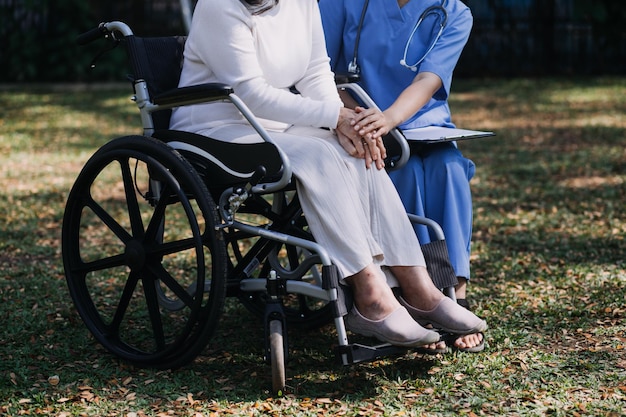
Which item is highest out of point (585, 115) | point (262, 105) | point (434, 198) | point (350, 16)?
point (350, 16)

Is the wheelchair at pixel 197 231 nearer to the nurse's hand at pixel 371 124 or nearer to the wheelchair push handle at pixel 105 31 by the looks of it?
the wheelchair push handle at pixel 105 31

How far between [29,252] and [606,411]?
302 cm

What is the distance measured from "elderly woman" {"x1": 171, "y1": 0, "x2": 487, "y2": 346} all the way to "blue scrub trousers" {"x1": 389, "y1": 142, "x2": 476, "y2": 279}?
1.17 ft

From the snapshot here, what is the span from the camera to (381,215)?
115 inches

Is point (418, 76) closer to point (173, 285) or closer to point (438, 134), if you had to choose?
point (438, 134)

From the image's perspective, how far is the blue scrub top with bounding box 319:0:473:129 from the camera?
3436 mm

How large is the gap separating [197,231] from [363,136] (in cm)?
60

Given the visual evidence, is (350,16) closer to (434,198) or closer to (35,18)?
(434,198)

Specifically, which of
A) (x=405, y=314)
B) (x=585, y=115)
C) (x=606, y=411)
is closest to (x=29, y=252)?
(x=405, y=314)

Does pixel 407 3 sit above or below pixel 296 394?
above

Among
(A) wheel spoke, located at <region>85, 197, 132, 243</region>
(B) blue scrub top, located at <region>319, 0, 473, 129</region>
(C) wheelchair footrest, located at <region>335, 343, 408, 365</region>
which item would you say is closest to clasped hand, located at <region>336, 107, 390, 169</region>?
(B) blue scrub top, located at <region>319, 0, 473, 129</region>

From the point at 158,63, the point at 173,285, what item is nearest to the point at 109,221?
the point at 173,285

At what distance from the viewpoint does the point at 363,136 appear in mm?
2922

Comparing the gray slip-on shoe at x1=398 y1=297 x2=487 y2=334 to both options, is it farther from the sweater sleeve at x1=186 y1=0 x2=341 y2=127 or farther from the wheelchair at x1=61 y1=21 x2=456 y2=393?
the sweater sleeve at x1=186 y1=0 x2=341 y2=127
